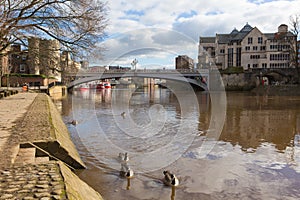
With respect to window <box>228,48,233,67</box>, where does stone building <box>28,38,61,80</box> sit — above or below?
below

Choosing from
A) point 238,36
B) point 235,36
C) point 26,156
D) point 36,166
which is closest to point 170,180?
point 36,166

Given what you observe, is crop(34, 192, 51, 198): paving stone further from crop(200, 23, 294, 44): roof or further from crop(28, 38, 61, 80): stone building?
crop(200, 23, 294, 44): roof

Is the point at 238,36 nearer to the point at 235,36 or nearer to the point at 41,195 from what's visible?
the point at 235,36

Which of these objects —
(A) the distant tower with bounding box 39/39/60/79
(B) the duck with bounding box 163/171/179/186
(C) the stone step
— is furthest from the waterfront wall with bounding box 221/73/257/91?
(C) the stone step

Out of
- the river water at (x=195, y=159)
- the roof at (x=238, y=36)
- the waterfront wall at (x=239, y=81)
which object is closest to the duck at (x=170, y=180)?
the river water at (x=195, y=159)

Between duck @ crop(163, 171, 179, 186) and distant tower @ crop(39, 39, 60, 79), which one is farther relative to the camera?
distant tower @ crop(39, 39, 60, 79)

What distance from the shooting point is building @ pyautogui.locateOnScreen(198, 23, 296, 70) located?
66.5 meters

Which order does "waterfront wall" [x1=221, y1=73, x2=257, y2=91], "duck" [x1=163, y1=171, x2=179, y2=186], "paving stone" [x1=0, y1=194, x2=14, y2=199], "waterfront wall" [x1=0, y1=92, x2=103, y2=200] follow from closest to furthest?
"paving stone" [x1=0, y1=194, x2=14, y2=199] < "waterfront wall" [x1=0, y1=92, x2=103, y2=200] < "duck" [x1=163, y1=171, x2=179, y2=186] < "waterfront wall" [x1=221, y1=73, x2=257, y2=91]

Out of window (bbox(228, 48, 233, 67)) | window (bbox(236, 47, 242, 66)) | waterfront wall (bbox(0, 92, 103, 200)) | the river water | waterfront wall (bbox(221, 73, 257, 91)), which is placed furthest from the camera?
window (bbox(228, 48, 233, 67))

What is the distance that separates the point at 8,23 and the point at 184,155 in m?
8.63

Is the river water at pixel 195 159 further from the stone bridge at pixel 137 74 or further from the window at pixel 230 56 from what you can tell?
the window at pixel 230 56

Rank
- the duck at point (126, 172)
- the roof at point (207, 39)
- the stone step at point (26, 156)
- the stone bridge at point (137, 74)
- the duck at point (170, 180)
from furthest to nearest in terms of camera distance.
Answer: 1. the roof at point (207, 39)
2. the stone bridge at point (137, 74)
3. the duck at point (126, 172)
4. the duck at point (170, 180)
5. the stone step at point (26, 156)

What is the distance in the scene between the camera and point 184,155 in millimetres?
9633

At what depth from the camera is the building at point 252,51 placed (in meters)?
66.5
